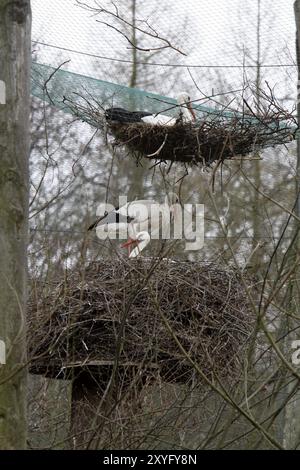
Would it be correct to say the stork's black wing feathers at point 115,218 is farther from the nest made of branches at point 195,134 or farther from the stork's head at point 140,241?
the nest made of branches at point 195,134

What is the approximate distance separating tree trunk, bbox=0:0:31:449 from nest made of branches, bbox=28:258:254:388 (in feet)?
6.25

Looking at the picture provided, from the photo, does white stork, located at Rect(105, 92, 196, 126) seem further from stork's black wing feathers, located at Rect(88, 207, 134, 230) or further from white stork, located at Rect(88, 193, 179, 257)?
stork's black wing feathers, located at Rect(88, 207, 134, 230)

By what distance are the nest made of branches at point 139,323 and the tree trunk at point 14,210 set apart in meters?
1.90

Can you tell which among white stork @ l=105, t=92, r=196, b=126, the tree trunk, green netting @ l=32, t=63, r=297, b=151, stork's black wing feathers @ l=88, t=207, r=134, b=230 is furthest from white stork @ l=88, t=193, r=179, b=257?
the tree trunk

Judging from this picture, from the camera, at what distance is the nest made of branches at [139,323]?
198 inches

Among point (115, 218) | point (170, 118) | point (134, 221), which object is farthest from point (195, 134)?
point (115, 218)

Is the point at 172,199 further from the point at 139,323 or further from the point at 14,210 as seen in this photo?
the point at 14,210

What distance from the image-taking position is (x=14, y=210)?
2910 mm

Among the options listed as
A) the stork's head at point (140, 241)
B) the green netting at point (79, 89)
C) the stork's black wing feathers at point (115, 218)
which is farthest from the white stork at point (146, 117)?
the stork's black wing feathers at point (115, 218)

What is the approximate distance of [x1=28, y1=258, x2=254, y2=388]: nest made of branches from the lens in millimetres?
5020

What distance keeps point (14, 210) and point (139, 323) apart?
2.36 m

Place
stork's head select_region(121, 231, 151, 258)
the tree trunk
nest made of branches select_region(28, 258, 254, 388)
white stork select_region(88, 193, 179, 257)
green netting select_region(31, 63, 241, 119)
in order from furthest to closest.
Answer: white stork select_region(88, 193, 179, 257) → stork's head select_region(121, 231, 151, 258) → green netting select_region(31, 63, 241, 119) → nest made of branches select_region(28, 258, 254, 388) → the tree trunk
